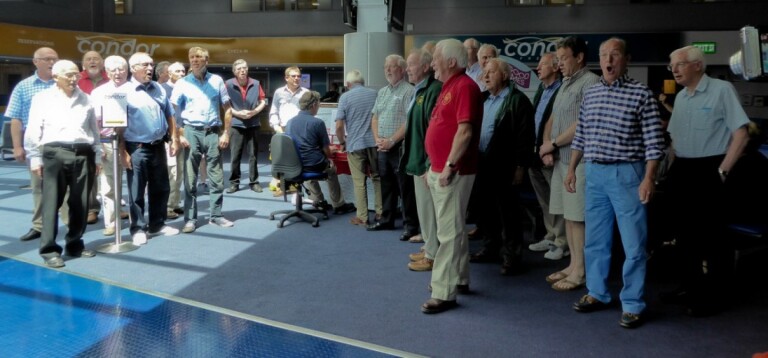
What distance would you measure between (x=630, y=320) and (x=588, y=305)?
0.99 feet

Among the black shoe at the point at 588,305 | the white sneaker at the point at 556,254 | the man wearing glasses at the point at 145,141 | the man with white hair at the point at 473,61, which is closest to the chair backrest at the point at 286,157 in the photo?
the man wearing glasses at the point at 145,141

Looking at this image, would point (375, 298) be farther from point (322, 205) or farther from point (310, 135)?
point (322, 205)

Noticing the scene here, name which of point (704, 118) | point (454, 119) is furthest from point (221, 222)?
point (704, 118)

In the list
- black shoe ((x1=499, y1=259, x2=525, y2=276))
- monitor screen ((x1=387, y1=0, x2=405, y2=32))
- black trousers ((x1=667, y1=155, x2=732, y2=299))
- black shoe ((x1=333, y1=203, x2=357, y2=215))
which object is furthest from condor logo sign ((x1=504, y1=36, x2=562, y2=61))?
black trousers ((x1=667, y1=155, x2=732, y2=299))

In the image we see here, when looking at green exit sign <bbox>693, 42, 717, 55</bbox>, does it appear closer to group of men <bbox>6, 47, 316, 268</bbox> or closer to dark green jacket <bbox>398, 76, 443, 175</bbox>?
group of men <bbox>6, 47, 316, 268</bbox>

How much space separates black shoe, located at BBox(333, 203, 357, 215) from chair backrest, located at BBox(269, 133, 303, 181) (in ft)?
3.39

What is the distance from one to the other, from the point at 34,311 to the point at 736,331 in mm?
4180

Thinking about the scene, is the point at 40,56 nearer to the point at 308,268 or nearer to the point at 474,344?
the point at 308,268

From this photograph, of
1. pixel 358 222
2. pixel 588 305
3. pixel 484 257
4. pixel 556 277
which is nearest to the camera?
pixel 588 305

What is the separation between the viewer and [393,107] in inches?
227

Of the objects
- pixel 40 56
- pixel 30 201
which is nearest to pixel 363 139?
pixel 40 56

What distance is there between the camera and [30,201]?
7.79m

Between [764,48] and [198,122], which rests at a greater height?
[764,48]

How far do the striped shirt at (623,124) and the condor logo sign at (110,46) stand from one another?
16.4 meters
